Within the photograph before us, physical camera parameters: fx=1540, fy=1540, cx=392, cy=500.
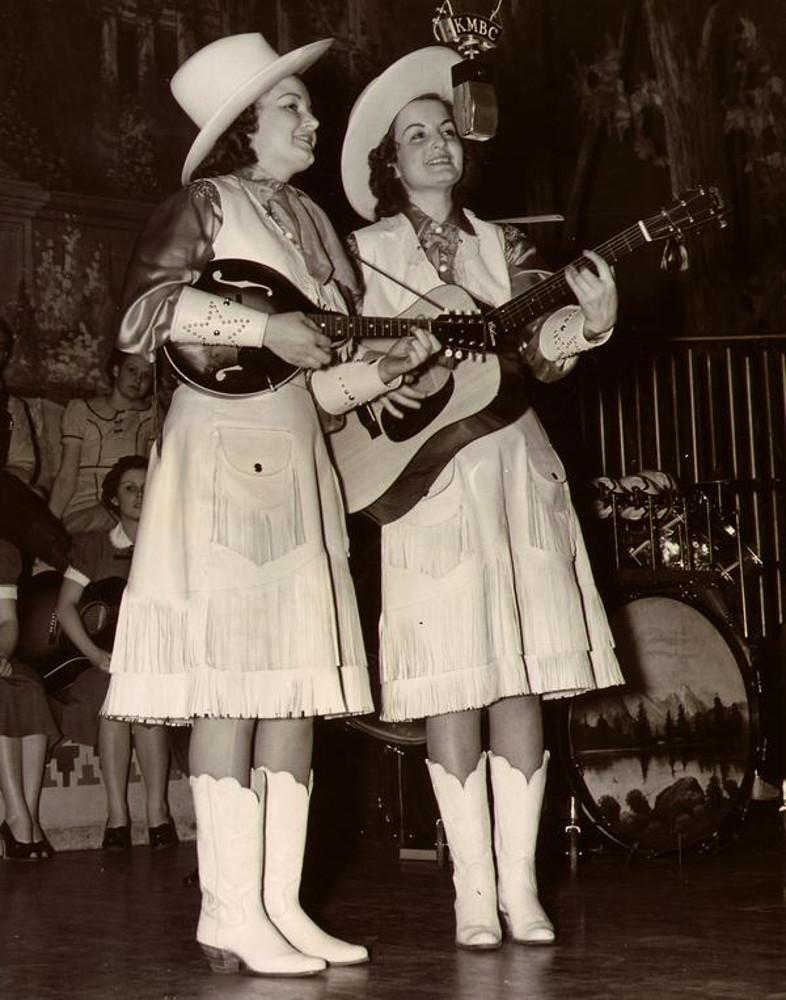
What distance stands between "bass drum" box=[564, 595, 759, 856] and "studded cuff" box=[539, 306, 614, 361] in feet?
4.90

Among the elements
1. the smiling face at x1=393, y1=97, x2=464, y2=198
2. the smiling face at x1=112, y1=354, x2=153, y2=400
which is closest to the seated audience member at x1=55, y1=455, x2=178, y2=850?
the smiling face at x1=112, y1=354, x2=153, y2=400

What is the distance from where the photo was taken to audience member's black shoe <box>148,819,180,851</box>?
5.47 meters

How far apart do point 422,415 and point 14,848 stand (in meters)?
2.80

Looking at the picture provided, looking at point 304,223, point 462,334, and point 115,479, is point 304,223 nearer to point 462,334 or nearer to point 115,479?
point 462,334

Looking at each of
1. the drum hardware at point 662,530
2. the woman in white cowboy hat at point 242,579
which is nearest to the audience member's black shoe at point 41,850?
the drum hardware at point 662,530

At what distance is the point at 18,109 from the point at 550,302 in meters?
4.98

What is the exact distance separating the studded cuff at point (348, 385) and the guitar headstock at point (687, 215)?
0.59 metres

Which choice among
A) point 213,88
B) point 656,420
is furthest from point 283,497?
point 656,420

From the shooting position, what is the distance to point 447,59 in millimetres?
3391

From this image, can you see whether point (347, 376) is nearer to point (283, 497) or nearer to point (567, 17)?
point (283, 497)

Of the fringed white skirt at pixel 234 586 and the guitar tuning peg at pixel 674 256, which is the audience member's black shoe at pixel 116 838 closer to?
the fringed white skirt at pixel 234 586

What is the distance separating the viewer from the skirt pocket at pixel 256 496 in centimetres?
292

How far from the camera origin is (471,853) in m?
3.08

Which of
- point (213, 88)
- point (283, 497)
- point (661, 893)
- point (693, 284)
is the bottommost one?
point (661, 893)
